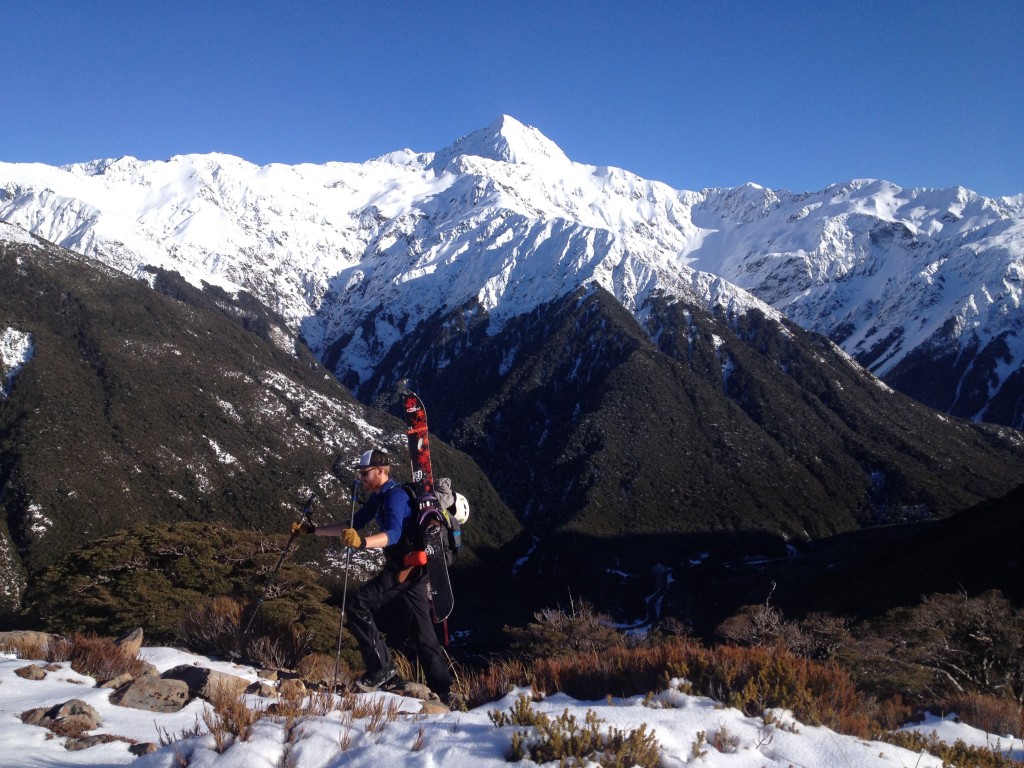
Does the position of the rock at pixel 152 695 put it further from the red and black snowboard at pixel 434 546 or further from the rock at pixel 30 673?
the red and black snowboard at pixel 434 546

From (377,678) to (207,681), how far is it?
7.08ft

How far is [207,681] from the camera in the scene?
28.8 feet

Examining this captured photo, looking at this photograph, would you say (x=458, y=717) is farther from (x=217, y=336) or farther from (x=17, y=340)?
(x=217, y=336)

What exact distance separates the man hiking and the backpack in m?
0.13

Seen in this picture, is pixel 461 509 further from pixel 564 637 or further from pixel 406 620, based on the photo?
pixel 564 637

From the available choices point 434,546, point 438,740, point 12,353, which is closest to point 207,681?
point 434,546

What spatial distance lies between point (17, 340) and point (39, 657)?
151 meters

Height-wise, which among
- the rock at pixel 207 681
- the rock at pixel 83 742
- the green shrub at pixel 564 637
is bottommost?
the green shrub at pixel 564 637

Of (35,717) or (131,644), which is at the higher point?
(35,717)

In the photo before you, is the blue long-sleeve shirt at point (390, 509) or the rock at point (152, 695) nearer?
the rock at point (152, 695)

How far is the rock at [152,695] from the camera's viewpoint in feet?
26.4

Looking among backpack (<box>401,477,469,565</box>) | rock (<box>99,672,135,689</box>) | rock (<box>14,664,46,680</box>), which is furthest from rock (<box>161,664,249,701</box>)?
backpack (<box>401,477,469,565</box>)

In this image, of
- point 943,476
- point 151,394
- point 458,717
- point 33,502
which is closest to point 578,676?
point 458,717

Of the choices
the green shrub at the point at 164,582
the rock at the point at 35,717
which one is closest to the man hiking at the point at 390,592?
the rock at the point at 35,717
